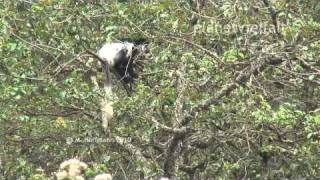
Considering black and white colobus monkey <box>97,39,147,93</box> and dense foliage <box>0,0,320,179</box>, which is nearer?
dense foliage <box>0,0,320,179</box>

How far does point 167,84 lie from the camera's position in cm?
461

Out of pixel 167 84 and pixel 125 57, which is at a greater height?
pixel 125 57

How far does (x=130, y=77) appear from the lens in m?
5.16

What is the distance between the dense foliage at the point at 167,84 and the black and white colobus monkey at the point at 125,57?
0.10 metres

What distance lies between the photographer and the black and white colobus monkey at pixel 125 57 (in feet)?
16.0

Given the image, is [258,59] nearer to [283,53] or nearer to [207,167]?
[283,53]

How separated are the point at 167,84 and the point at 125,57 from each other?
2.34ft

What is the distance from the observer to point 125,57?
518cm

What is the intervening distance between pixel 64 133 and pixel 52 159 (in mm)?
728

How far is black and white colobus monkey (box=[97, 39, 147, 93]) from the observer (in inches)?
191

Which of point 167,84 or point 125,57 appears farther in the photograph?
point 125,57

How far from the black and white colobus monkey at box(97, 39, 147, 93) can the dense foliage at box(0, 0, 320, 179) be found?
0.10 m

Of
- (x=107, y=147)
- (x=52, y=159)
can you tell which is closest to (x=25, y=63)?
(x=107, y=147)

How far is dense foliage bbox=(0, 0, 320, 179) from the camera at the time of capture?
398 centimetres
